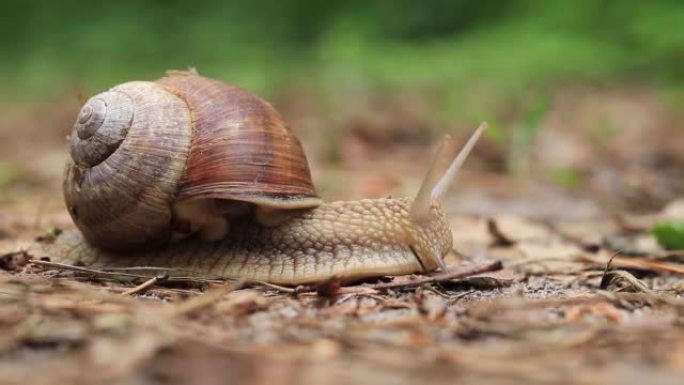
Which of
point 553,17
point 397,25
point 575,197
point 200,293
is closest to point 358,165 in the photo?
point 575,197

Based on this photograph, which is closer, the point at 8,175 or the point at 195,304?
the point at 195,304

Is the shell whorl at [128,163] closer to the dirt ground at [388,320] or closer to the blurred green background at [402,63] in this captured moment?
the dirt ground at [388,320]

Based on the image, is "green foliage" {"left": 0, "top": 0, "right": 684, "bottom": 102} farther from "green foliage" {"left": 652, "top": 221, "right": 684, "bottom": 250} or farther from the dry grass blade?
the dry grass blade

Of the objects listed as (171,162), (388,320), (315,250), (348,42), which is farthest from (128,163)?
(348,42)

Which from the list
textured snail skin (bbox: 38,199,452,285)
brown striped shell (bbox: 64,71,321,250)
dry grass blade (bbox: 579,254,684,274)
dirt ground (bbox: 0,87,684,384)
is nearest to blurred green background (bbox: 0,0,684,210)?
dry grass blade (bbox: 579,254,684,274)

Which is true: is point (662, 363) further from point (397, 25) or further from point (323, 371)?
point (397, 25)

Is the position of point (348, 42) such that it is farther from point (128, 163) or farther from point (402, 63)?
point (128, 163)

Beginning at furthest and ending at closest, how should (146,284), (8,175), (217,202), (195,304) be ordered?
(8,175) < (217,202) < (146,284) < (195,304)
